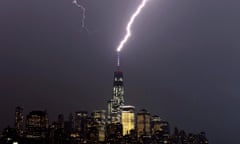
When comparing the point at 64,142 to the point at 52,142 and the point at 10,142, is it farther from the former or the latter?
the point at 10,142

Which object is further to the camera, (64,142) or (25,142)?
(64,142)

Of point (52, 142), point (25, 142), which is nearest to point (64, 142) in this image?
point (52, 142)

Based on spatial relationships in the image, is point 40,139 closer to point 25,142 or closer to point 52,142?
point 52,142


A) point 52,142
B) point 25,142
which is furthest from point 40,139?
point 25,142

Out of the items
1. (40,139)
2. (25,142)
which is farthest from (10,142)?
(40,139)

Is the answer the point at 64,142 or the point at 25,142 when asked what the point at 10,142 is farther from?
the point at 64,142

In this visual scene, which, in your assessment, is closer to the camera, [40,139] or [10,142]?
[10,142]
